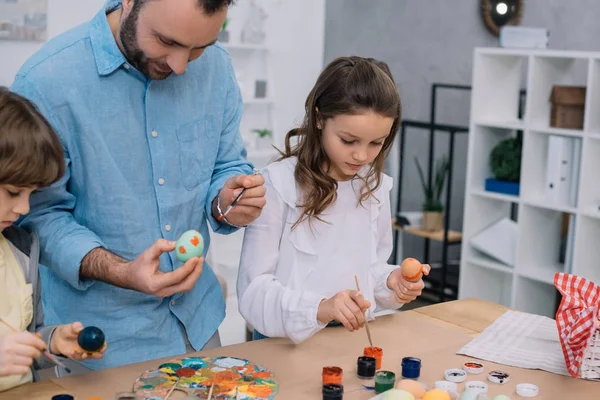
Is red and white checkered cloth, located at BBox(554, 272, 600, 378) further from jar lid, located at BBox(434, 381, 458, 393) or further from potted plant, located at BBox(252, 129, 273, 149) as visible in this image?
potted plant, located at BBox(252, 129, 273, 149)

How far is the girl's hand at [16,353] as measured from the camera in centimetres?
142

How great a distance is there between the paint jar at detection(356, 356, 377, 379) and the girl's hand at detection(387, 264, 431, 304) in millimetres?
352

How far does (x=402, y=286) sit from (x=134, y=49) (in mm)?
890

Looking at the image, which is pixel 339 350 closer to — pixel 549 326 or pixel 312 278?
pixel 312 278

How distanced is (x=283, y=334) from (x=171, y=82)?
2.19ft

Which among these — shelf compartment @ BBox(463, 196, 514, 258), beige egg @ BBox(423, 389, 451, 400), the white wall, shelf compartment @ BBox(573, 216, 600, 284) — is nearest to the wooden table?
beige egg @ BBox(423, 389, 451, 400)

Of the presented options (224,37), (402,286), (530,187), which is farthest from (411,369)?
(224,37)

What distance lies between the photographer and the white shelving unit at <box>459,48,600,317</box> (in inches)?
164

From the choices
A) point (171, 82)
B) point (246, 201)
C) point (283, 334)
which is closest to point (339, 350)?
point (283, 334)

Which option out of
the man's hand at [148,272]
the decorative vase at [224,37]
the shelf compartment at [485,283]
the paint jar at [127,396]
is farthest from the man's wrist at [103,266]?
the decorative vase at [224,37]

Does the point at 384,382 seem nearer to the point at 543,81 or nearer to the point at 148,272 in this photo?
the point at 148,272

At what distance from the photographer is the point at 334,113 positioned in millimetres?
2096

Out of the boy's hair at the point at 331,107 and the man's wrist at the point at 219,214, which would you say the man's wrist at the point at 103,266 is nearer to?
the man's wrist at the point at 219,214

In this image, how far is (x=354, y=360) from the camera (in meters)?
1.84
